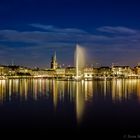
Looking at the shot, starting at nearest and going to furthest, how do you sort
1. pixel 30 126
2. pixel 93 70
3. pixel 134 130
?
pixel 134 130 → pixel 30 126 → pixel 93 70

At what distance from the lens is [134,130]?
16.8 meters

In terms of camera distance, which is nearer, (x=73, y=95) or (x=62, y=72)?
(x=73, y=95)

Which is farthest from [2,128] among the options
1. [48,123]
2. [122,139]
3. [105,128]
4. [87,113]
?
[87,113]

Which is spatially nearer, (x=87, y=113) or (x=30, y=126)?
(x=30, y=126)

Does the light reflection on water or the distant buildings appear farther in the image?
the distant buildings

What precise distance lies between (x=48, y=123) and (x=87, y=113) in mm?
4770

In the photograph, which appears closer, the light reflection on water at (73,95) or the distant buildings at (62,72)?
the light reflection on water at (73,95)

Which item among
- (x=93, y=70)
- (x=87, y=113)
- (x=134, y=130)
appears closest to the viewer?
(x=134, y=130)

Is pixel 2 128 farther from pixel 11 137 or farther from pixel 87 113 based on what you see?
Answer: pixel 87 113

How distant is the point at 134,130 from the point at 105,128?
1.41 metres

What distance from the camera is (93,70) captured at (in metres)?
177

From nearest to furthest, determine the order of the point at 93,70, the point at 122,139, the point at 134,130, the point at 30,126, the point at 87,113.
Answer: the point at 122,139 < the point at 134,130 < the point at 30,126 < the point at 87,113 < the point at 93,70

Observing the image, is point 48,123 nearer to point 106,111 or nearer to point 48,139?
point 48,139

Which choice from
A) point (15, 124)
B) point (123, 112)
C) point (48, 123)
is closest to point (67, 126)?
point (48, 123)
